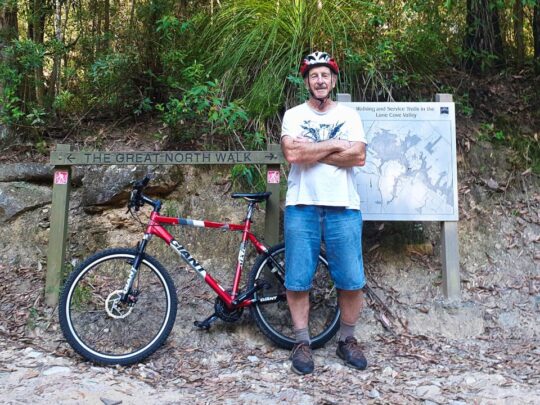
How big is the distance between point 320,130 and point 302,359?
1705 mm

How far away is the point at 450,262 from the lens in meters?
4.57

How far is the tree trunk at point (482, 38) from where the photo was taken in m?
5.91

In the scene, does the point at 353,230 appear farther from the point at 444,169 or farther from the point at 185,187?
the point at 185,187

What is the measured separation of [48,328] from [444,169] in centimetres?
366

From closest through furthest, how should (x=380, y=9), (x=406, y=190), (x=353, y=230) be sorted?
(x=353, y=230) → (x=406, y=190) → (x=380, y=9)

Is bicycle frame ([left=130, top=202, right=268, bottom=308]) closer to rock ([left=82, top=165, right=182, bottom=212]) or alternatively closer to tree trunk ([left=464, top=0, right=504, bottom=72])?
rock ([left=82, top=165, right=182, bottom=212])

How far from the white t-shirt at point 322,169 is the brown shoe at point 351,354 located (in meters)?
1.05

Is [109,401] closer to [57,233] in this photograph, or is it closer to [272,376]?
[272,376]

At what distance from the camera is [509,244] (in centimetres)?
506

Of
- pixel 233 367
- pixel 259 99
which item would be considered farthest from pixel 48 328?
pixel 259 99

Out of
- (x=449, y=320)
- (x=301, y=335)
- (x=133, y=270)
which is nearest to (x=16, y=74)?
(x=133, y=270)

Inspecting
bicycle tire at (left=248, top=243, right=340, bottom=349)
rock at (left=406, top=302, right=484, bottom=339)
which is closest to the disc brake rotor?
bicycle tire at (left=248, top=243, right=340, bottom=349)

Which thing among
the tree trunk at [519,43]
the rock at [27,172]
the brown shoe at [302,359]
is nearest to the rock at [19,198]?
the rock at [27,172]

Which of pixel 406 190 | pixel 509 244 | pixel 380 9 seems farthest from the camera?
pixel 380 9
